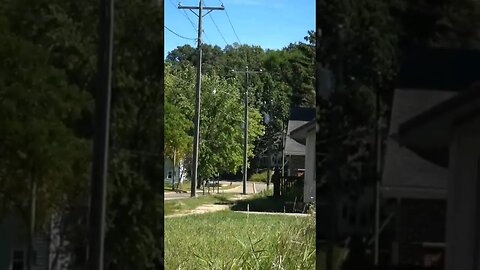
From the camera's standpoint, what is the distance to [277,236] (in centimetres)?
310

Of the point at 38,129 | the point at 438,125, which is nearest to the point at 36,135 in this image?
the point at 38,129

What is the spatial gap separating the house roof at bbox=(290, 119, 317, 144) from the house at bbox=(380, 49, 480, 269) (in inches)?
21.3

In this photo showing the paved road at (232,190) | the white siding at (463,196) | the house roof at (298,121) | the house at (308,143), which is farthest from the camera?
the paved road at (232,190)

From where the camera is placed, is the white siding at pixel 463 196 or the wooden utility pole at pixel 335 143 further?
the wooden utility pole at pixel 335 143

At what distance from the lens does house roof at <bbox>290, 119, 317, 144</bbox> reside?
241cm

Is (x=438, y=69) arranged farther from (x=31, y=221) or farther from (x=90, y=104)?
(x=31, y=221)

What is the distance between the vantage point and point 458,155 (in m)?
1.81

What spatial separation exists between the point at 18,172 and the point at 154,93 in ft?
1.69

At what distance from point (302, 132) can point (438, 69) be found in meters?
0.74

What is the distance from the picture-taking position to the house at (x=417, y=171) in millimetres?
1836

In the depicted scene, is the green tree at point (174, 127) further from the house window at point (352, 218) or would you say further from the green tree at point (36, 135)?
the house window at point (352, 218)

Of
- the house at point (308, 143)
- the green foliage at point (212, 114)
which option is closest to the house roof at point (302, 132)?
the house at point (308, 143)

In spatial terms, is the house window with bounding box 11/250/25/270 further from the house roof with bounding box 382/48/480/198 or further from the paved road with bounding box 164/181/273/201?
the house roof with bounding box 382/48/480/198

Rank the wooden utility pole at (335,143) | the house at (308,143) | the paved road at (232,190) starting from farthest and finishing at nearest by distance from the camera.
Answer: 1. the paved road at (232,190)
2. the house at (308,143)
3. the wooden utility pole at (335,143)
